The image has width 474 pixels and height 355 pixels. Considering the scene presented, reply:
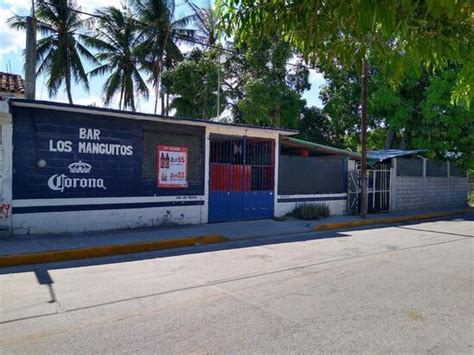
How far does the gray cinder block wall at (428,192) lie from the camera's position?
2164 cm

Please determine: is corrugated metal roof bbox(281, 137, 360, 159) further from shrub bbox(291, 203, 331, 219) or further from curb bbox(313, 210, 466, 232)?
curb bbox(313, 210, 466, 232)

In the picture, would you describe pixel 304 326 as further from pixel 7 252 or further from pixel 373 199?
pixel 373 199

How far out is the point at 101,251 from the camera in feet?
31.5

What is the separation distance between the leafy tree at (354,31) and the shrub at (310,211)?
499 inches

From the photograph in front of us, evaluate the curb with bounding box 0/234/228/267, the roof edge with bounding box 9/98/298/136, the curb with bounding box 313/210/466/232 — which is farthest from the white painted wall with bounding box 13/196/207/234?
the curb with bounding box 313/210/466/232

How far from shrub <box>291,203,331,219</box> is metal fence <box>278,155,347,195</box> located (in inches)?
22.3

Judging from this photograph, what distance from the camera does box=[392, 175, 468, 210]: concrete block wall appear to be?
71.0 feet

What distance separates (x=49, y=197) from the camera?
1109cm

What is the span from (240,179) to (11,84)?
921cm

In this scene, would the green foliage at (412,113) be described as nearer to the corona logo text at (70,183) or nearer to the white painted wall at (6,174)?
the corona logo text at (70,183)

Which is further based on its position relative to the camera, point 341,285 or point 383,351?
point 341,285

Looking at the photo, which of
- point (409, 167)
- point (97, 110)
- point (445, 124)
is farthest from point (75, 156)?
point (445, 124)

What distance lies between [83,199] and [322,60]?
9436 mm

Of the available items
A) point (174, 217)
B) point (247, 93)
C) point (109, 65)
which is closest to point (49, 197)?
point (174, 217)
